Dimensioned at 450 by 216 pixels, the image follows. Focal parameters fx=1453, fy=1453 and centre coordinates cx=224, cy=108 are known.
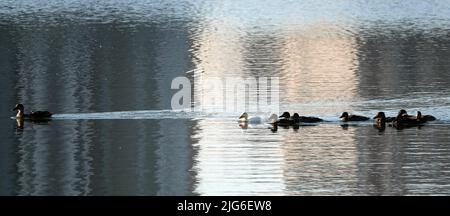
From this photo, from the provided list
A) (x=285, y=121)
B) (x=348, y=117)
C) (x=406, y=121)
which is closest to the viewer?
(x=406, y=121)

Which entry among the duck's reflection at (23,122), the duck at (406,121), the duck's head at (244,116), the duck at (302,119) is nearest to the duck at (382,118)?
the duck at (406,121)

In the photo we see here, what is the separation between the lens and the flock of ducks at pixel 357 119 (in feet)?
92.6

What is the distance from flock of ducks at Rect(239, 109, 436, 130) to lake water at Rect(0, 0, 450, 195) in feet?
0.67

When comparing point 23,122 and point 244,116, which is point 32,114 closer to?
point 23,122

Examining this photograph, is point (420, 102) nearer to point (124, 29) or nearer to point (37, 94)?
point (37, 94)

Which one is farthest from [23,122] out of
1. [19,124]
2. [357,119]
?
[357,119]

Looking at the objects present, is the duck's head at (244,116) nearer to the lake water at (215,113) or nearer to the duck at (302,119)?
the lake water at (215,113)

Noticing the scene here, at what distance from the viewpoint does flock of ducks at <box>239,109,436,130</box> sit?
92.6 ft

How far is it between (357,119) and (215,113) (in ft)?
10.6

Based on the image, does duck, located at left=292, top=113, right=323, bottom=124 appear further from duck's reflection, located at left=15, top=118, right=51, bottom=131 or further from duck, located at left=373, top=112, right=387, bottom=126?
duck's reflection, located at left=15, top=118, right=51, bottom=131

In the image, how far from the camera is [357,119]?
28672 mm

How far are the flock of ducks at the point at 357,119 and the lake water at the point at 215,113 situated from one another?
0.20 m

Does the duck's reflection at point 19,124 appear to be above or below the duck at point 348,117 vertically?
below

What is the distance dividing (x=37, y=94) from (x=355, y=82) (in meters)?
7.66
